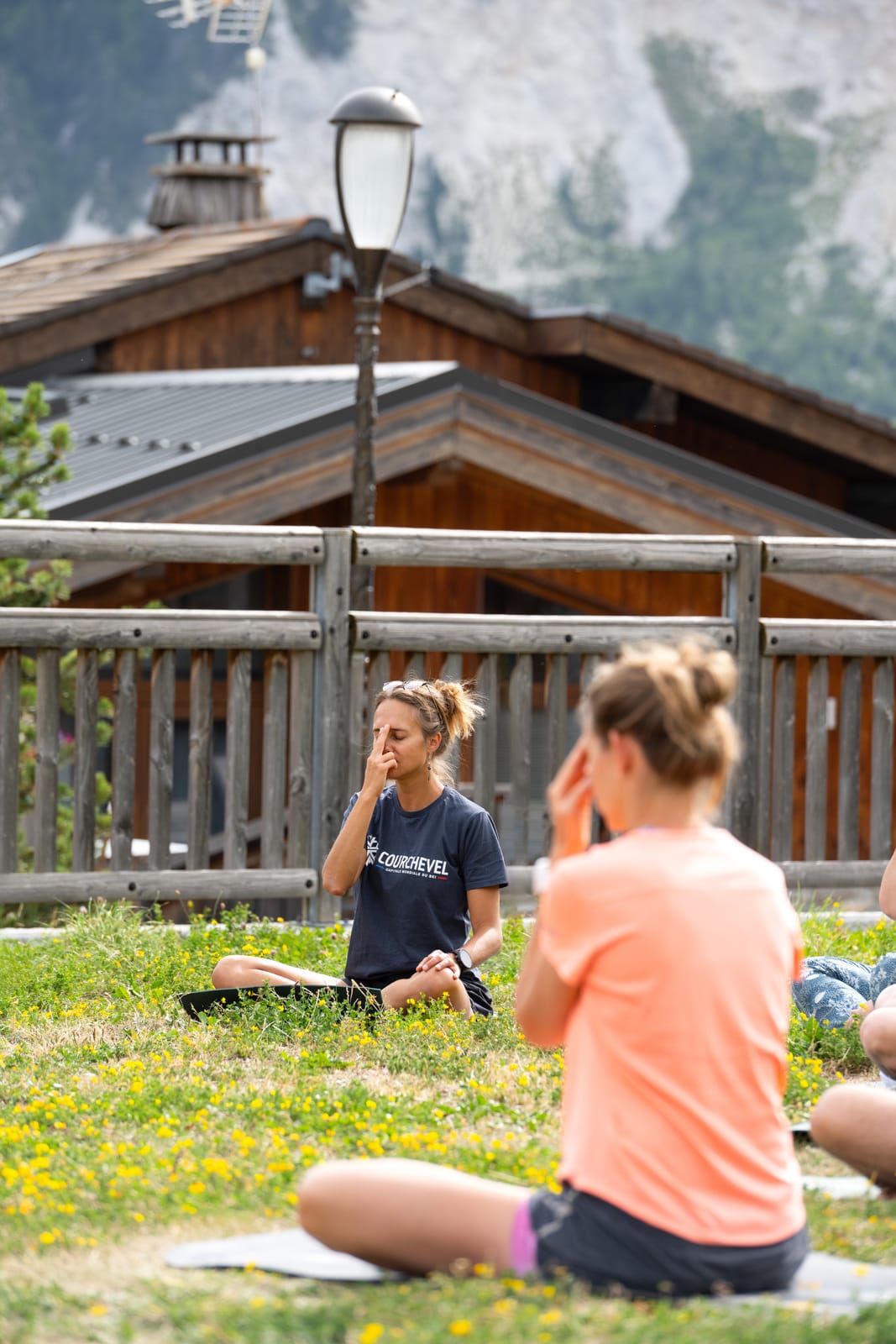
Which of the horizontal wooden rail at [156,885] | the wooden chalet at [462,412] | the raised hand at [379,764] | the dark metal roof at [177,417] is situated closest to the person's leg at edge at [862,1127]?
the raised hand at [379,764]

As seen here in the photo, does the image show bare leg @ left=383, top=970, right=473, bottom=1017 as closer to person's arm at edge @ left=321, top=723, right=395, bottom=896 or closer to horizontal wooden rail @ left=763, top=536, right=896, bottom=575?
person's arm at edge @ left=321, top=723, right=395, bottom=896

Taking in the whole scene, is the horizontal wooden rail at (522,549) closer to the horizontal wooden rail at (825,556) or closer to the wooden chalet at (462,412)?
the horizontal wooden rail at (825,556)

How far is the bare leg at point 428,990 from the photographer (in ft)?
17.3

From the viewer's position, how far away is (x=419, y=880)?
5395 millimetres

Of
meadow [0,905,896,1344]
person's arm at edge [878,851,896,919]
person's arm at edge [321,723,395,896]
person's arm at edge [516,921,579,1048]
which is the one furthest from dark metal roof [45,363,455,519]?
person's arm at edge [516,921,579,1048]

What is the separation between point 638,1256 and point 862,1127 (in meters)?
1.05

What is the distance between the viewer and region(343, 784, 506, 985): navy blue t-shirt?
17.7ft

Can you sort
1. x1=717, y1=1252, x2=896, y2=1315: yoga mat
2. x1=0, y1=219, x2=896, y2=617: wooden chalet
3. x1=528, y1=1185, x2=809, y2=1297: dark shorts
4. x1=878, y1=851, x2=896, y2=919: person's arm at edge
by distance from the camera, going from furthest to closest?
x1=0, y1=219, x2=896, y2=617: wooden chalet < x1=878, y1=851, x2=896, y2=919: person's arm at edge < x1=717, y1=1252, x2=896, y2=1315: yoga mat < x1=528, y1=1185, x2=809, y2=1297: dark shorts

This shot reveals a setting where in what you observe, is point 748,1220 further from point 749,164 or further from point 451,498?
point 749,164

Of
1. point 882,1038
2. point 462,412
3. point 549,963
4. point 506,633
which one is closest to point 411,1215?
point 549,963

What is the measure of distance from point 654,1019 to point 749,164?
10347 centimetres

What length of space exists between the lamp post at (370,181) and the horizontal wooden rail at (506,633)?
56.2 inches

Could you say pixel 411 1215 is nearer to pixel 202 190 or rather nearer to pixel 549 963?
pixel 549 963

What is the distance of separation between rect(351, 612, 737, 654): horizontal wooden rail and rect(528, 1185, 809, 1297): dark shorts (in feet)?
13.6
